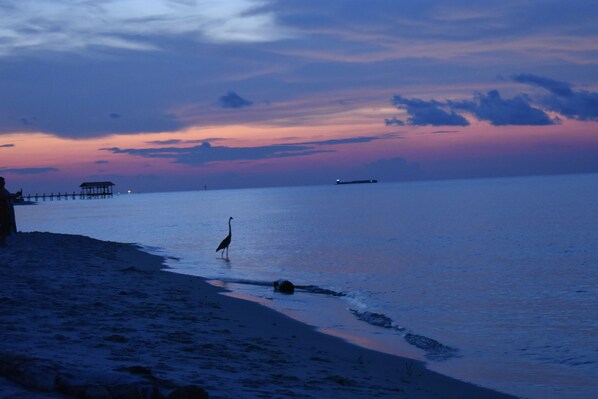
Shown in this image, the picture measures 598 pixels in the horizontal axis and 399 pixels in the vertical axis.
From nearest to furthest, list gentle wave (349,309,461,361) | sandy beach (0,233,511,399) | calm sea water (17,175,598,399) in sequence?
1. sandy beach (0,233,511,399)
2. calm sea water (17,175,598,399)
3. gentle wave (349,309,461,361)

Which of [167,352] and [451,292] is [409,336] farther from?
[451,292]

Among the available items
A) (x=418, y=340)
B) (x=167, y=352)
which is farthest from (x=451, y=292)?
(x=167, y=352)

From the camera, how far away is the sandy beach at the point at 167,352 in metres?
6.28

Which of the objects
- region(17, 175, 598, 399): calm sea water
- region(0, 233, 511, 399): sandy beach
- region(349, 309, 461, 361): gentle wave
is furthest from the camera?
region(349, 309, 461, 361): gentle wave

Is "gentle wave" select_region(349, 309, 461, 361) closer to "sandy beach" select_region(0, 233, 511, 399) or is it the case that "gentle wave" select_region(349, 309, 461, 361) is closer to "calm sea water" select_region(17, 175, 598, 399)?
"calm sea water" select_region(17, 175, 598, 399)

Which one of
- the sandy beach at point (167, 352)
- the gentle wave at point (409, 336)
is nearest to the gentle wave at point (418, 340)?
the gentle wave at point (409, 336)

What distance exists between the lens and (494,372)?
1062cm

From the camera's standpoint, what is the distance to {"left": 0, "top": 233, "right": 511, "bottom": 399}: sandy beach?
628 centimetres

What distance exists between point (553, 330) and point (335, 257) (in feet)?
55.4

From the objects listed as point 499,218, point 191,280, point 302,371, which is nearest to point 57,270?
point 191,280

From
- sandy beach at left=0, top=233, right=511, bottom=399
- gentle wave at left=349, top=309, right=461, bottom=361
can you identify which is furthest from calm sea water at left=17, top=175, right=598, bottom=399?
sandy beach at left=0, top=233, right=511, bottom=399

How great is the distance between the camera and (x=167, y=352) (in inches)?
352

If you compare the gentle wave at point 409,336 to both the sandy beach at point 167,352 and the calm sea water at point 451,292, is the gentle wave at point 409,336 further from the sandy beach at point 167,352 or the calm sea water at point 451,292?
the sandy beach at point 167,352

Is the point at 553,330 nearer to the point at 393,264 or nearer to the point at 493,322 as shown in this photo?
the point at 493,322
